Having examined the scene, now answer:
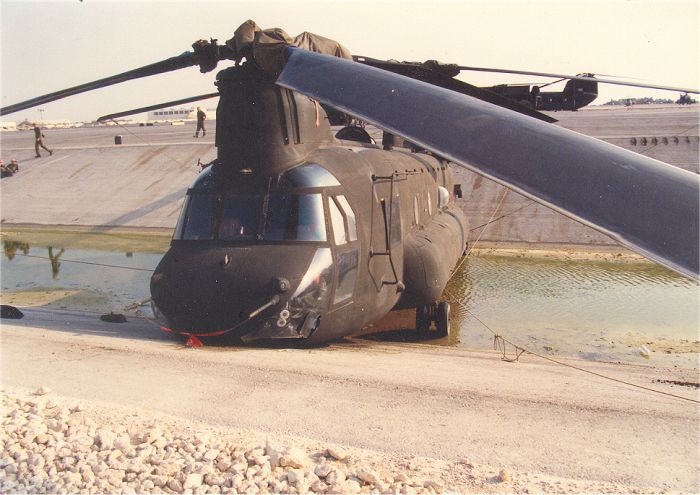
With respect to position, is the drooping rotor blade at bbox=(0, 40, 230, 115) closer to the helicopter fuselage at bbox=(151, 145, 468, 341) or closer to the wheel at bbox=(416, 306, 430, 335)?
the helicopter fuselage at bbox=(151, 145, 468, 341)

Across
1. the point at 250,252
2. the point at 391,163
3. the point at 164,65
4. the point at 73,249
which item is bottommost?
the point at 73,249

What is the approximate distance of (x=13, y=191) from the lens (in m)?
28.0

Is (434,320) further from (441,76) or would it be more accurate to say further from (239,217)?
(441,76)

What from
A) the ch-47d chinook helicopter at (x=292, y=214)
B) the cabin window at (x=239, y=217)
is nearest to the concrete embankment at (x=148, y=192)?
the ch-47d chinook helicopter at (x=292, y=214)

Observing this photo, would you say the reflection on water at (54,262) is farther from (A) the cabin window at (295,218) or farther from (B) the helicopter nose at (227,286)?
(A) the cabin window at (295,218)

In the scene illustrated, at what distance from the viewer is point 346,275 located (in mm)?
8375

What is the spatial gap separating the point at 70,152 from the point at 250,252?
28732mm

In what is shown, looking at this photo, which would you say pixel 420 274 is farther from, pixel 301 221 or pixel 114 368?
pixel 114 368

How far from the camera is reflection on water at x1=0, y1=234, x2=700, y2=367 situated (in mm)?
10281

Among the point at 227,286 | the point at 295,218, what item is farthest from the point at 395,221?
the point at 227,286

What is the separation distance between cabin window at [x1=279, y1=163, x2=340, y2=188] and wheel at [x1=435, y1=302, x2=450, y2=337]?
A: 3.11 meters

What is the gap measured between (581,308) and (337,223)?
255 inches

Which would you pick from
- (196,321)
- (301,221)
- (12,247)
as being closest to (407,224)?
(301,221)

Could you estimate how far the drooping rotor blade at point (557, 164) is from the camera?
222 centimetres
